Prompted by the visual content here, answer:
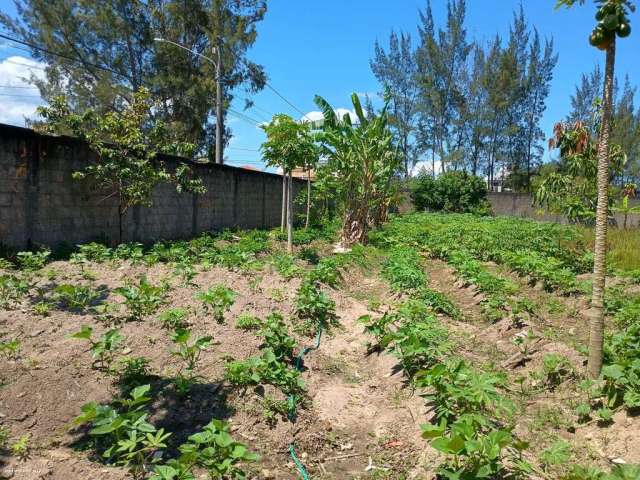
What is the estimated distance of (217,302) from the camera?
6195mm

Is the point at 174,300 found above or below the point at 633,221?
below

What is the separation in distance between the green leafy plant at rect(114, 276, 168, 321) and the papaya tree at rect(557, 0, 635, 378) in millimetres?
4607

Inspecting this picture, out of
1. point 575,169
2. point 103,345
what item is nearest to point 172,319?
point 103,345

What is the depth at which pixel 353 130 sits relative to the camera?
13867 mm

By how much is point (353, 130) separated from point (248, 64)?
16.8m

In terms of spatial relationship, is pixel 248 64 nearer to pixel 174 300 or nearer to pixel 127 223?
pixel 127 223

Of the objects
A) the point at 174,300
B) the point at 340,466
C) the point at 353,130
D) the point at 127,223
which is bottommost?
the point at 340,466

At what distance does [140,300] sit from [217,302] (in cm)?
93

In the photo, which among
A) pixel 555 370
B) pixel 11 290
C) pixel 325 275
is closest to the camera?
pixel 555 370

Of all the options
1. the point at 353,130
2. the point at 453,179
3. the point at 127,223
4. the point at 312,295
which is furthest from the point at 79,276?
the point at 453,179

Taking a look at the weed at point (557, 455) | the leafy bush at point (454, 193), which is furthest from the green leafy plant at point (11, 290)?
the leafy bush at point (454, 193)

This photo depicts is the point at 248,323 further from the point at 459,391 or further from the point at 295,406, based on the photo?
the point at 459,391

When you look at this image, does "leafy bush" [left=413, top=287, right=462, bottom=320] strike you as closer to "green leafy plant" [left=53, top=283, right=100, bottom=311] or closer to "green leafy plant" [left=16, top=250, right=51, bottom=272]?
"green leafy plant" [left=53, top=283, right=100, bottom=311]

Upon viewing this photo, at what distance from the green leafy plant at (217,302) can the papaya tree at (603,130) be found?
3.85 metres
